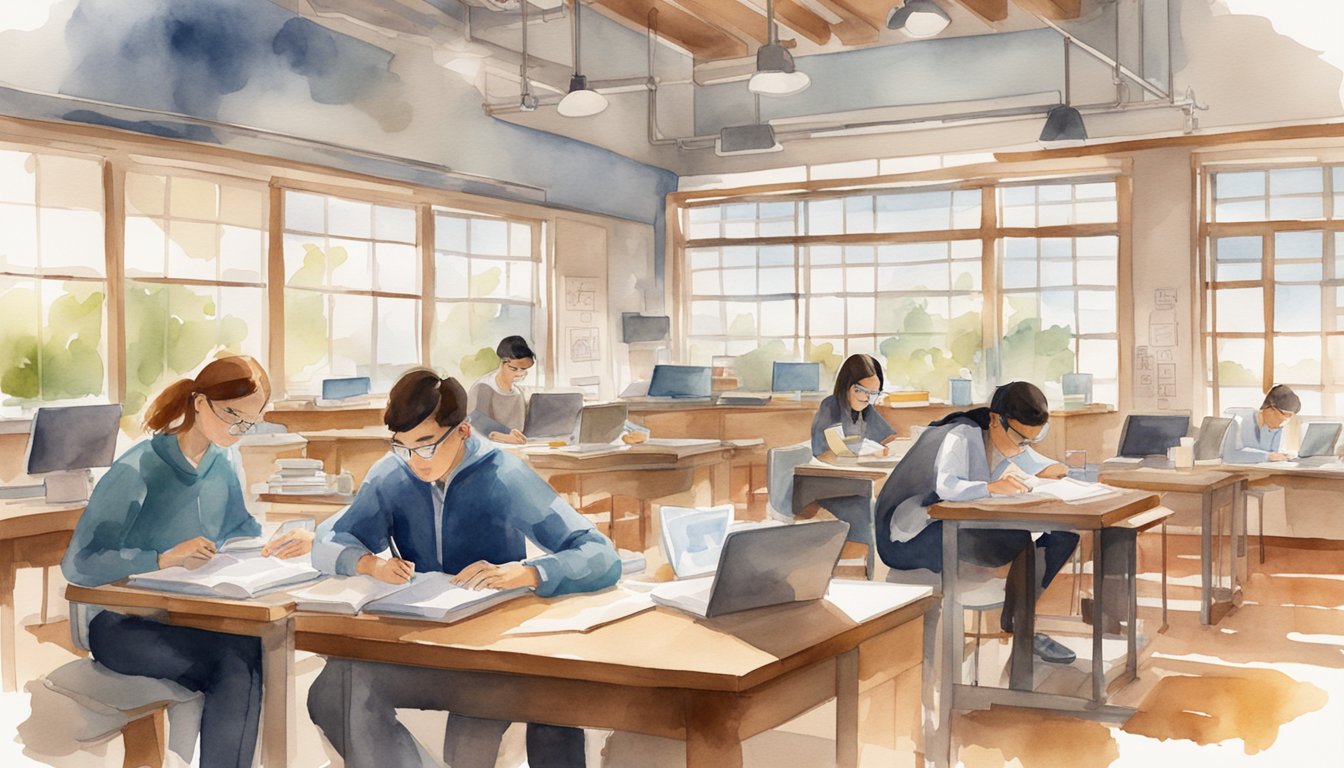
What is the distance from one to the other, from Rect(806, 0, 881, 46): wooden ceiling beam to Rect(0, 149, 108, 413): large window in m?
5.94

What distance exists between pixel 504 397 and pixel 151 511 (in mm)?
4113

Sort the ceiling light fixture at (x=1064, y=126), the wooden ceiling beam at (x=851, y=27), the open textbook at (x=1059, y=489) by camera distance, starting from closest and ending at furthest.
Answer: the open textbook at (x=1059, y=489) < the ceiling light fixture at (x=1064, y=126) < the wooden ceiling beam at (x=851, y=27)

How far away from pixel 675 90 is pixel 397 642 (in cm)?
1053

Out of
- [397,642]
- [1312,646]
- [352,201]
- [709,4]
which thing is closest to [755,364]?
[709,4]

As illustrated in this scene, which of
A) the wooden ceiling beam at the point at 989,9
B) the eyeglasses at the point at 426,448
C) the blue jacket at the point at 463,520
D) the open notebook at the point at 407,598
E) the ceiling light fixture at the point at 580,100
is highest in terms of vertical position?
the wooden ceiling beam at the point at 989,9

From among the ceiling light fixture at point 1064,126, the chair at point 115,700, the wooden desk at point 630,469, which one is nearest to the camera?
the chair at point 115,700

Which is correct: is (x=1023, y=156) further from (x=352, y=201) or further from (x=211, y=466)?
(x=211, y=466)

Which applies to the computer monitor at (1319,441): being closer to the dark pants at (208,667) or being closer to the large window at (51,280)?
the dark pants at (208,667)

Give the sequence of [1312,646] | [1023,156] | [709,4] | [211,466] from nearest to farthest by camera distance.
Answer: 1. [211,466]
2. [1312,646]
3. [709,4]
4. [1023,156]

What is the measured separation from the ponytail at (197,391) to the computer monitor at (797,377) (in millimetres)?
7186

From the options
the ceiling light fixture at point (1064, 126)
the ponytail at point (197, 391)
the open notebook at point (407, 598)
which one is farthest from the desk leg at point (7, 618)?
the ceiling light fixture at point (1064, 126)

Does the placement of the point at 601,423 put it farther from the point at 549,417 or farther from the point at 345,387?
the point at 345,387

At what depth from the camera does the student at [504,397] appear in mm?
6965

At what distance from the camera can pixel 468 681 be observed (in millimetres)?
2246
